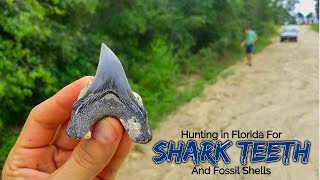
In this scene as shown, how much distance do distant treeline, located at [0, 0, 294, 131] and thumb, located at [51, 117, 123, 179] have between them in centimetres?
252

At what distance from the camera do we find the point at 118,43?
7492mm

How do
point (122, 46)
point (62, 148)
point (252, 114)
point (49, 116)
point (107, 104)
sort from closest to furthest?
point (107, 104)
point (49, 116)
point (62, 148)
point (252, 114)
point (122, 46)

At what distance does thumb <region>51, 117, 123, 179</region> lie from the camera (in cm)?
112

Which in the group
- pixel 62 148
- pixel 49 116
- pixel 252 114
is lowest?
pixel 252 114

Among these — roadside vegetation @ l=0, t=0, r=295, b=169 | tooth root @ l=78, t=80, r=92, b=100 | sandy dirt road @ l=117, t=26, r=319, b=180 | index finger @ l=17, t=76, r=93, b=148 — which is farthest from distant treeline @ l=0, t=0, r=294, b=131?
tooth root @ l=78, t=80, r=92, b=100

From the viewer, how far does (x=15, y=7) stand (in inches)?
158

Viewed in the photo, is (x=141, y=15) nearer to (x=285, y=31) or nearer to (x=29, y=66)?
(x=29, y=66)

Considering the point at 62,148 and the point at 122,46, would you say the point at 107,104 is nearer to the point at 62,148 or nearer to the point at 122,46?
the point at 62,148

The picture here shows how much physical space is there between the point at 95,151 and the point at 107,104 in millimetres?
123

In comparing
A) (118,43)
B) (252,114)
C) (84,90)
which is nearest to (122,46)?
(118,43)

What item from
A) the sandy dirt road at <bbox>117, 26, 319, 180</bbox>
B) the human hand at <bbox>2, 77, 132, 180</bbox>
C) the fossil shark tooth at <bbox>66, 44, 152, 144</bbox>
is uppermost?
the fossil shark tooth at <bbox>66, 44, 152, 144</bbox>

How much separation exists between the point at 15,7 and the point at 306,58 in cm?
922

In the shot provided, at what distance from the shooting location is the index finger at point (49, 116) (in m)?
1.27

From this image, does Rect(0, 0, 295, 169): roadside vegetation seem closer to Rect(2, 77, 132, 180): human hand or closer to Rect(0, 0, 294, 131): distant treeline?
Rect(0, 0, 294, 131): distant treeline
